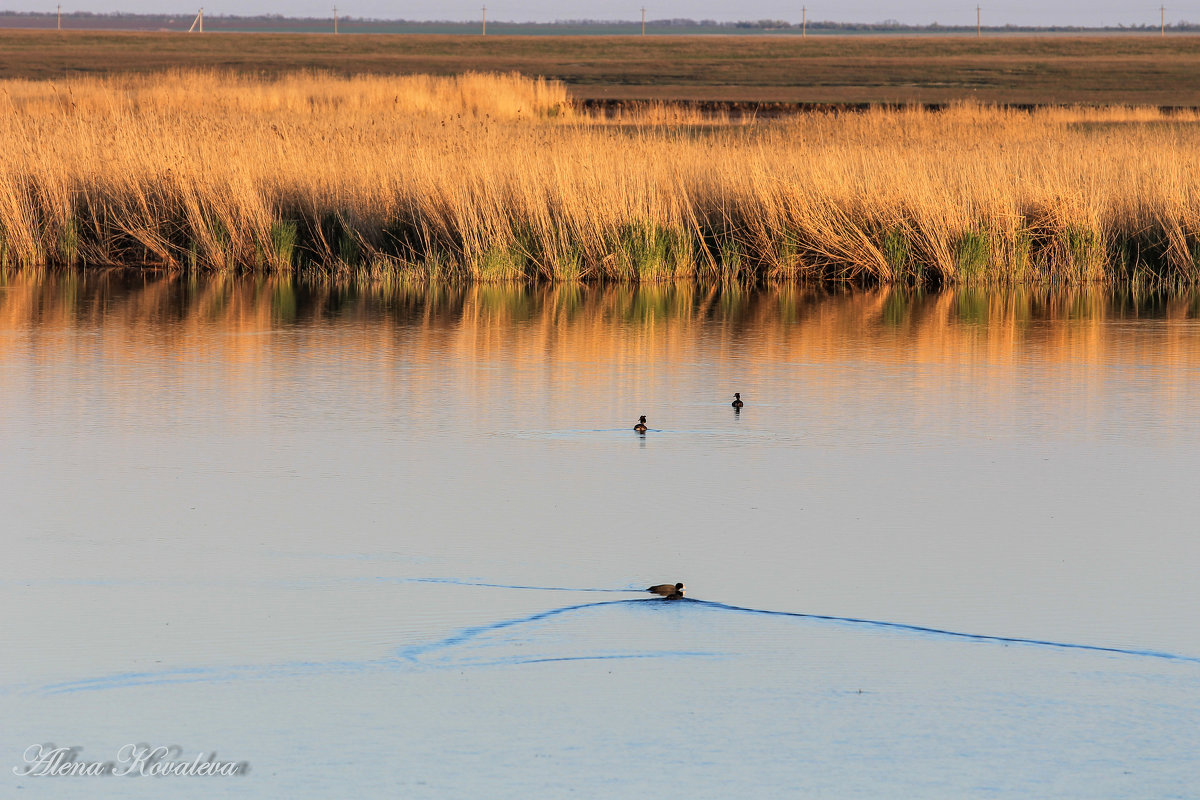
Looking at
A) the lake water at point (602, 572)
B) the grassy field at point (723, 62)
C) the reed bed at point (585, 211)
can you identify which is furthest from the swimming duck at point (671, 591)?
the grassy field at point (723, 62)

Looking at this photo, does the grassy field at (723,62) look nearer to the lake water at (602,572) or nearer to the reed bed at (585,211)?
the reed bed at (585,211)

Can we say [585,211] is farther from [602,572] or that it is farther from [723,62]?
[723,62]

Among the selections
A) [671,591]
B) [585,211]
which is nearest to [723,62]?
[585,211]

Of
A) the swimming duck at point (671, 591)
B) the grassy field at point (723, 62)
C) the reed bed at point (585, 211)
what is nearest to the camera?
the swimming duck at point (671, 591)

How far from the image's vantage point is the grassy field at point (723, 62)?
61.6 meters

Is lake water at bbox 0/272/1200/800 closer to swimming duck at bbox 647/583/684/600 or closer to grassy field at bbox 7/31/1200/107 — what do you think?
swimming duck at bbox 647/583/684/600

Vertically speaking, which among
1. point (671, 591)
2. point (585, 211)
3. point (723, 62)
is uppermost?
point (723, 62)

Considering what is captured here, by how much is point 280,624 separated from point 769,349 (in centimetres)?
706

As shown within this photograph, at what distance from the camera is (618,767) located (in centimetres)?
409

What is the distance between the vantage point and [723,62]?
87.0 m

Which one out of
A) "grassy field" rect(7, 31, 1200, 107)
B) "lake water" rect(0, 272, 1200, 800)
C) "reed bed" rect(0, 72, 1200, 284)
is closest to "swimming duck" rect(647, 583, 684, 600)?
"lake water" rect(0, 272, 1200, 800)

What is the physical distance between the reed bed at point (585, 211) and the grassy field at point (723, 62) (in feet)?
118

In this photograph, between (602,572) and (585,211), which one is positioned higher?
(585,211)

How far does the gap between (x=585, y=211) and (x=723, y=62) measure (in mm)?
72913
